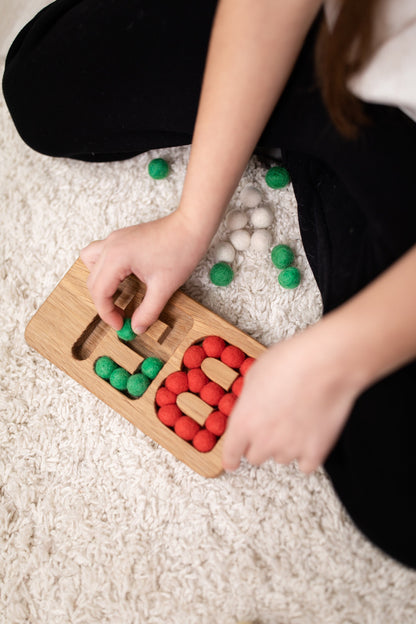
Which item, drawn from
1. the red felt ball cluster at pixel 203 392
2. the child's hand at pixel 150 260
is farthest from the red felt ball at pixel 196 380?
the child's hand at pixel 150 260

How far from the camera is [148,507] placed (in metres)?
0.77

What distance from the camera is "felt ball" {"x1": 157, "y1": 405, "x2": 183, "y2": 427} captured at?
28.9 inches

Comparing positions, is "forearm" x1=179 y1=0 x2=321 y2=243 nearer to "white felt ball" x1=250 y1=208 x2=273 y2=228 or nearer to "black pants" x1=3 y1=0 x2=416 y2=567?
"black pants" x1=3 y1=0 x2=416 y2=567

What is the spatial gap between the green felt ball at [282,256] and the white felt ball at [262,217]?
1.7 inches

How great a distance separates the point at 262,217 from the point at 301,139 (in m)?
0.19

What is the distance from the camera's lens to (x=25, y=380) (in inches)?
33.3

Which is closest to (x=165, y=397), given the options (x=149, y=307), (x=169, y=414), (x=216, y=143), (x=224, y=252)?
(x=169, y=414)

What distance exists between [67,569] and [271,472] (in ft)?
1.05

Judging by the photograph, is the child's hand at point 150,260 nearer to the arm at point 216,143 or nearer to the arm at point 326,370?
the arm at point 216,143

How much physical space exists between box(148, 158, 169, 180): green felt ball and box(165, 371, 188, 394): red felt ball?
328 mm

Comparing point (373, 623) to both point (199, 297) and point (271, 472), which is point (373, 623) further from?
point (199, 297)

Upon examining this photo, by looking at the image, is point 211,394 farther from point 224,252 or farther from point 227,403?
point 224,252

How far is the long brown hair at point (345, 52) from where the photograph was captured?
1.57ft

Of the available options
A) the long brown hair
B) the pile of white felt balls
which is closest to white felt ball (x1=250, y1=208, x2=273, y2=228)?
the pile of white felt balls
